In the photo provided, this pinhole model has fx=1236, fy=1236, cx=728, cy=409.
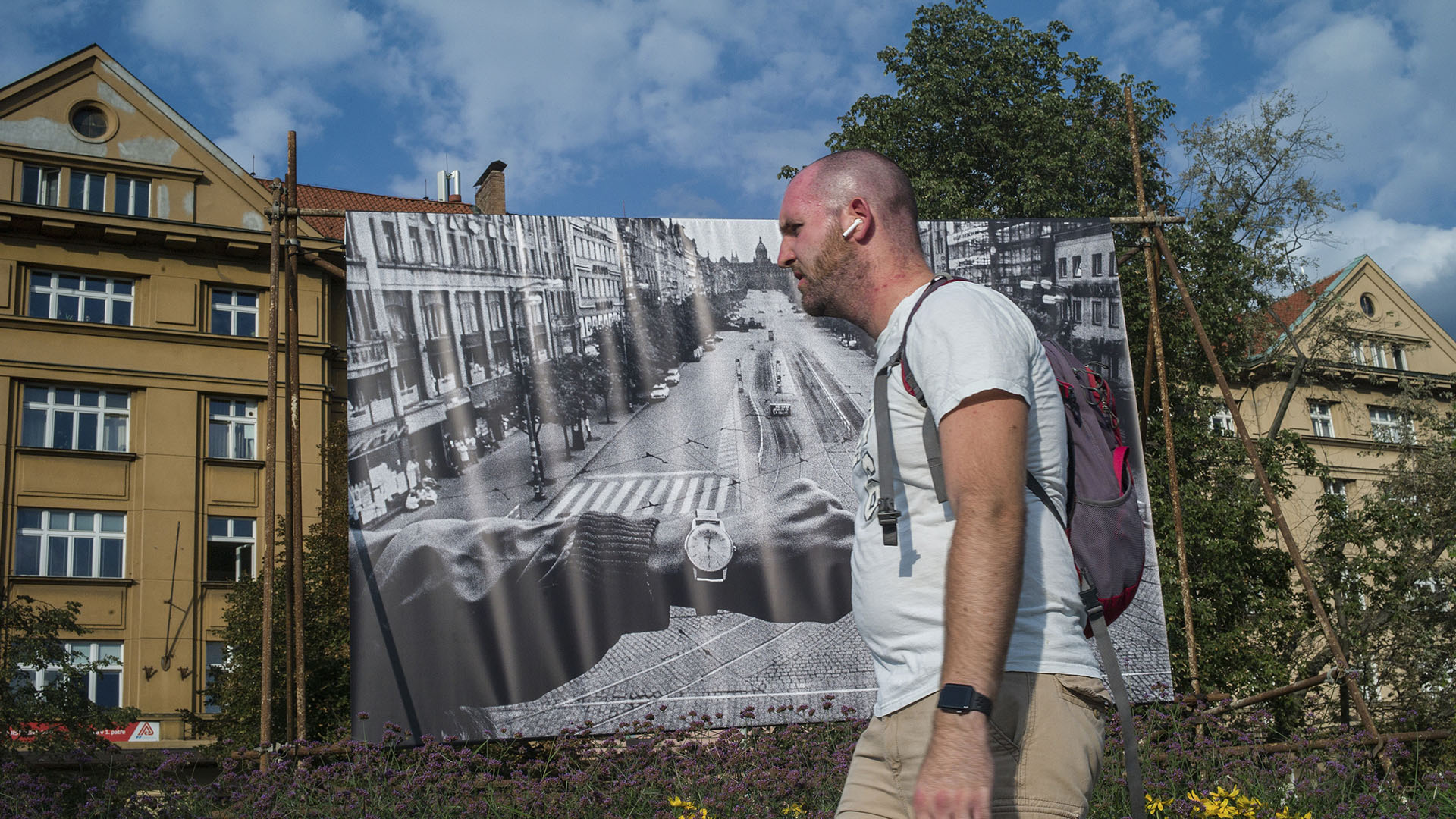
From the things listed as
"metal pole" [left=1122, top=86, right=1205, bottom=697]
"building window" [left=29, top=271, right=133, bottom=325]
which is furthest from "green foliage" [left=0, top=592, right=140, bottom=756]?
"building window" [left=29, top=271, right=133, bottom=325]

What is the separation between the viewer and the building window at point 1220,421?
16562 millimetres

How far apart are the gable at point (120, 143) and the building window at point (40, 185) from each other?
0.08 m

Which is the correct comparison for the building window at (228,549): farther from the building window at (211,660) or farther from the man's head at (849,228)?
the man's head at (849,228)

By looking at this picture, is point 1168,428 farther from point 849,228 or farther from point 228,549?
point 228,549

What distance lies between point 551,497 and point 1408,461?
48.1 ft

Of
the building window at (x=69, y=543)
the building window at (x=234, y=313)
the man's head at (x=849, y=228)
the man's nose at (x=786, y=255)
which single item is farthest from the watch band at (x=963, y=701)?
the building window at (x=234, y=313)

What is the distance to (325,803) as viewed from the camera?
4895mm

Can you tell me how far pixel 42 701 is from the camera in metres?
6.81

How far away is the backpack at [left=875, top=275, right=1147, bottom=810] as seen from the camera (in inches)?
62.6

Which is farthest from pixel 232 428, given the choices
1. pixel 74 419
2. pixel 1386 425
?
pixel 1386 425

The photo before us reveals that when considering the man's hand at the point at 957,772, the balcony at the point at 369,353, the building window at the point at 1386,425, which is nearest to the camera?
the man's hand at the point at 957,772

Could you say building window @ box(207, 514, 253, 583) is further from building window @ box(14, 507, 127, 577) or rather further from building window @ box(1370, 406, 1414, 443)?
building window @ box(1370, 406, 1414, 443)

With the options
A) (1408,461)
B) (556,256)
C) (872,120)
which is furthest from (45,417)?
(1408,461)

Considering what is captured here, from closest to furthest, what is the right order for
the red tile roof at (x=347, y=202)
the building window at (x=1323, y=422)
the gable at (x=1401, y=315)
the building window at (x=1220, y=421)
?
the building window at (x=1220, y=421)
the red tile roof at (x=347, y=202)
the building window at (x=1323, y=422)
the gable at (x=1401, y=315)
